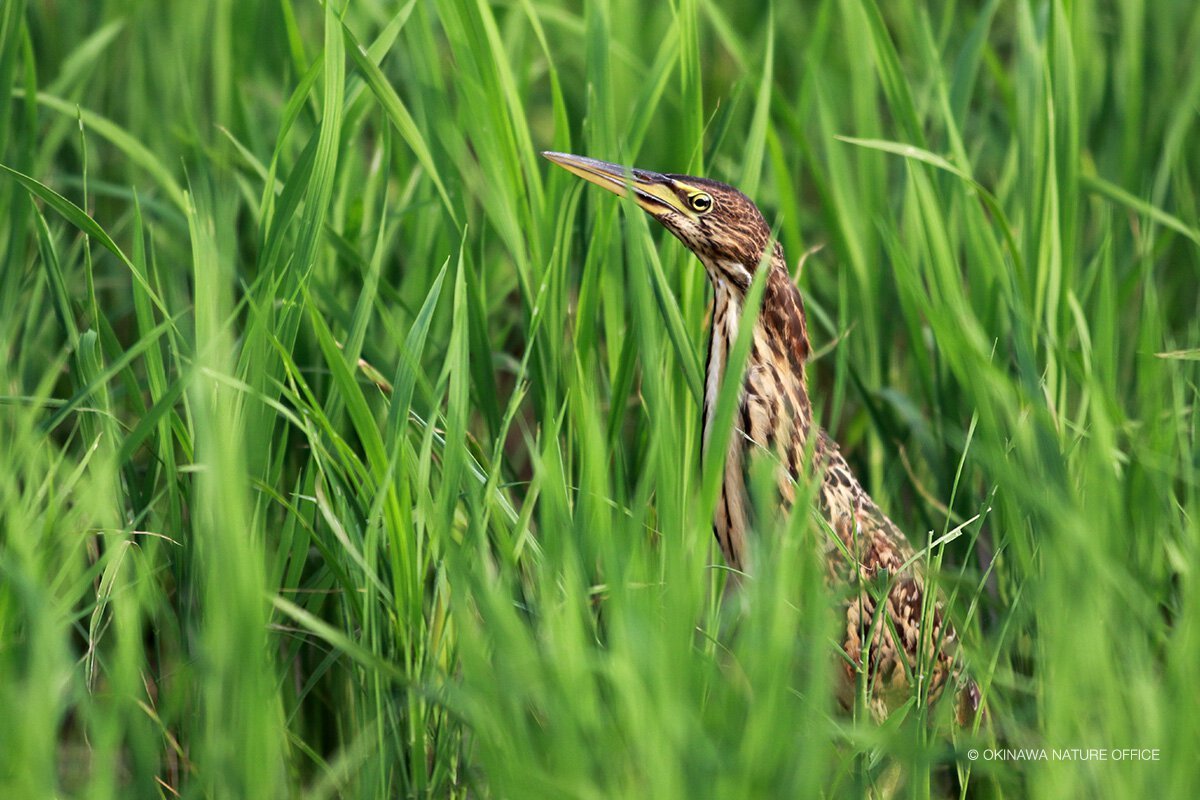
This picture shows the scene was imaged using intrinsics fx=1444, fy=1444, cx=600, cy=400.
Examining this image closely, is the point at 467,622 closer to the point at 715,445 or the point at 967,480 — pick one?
the point at 715,445

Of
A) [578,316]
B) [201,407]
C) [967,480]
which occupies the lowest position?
[967,480]

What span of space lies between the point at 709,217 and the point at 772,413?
395 millimetres

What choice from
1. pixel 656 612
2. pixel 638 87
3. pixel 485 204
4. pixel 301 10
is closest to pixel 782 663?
pixel 656 612

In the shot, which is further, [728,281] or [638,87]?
[638,87]

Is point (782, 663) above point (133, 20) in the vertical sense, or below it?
below

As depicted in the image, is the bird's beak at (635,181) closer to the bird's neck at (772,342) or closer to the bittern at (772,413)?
the bittern at (772,413)

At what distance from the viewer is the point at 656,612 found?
1922 millimetres

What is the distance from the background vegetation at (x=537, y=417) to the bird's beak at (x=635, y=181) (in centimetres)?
12

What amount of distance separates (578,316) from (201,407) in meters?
1.01

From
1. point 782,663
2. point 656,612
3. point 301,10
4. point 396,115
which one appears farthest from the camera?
point 301,10

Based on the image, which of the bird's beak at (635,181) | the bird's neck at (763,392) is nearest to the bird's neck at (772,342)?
the bird's neck at (763,392)

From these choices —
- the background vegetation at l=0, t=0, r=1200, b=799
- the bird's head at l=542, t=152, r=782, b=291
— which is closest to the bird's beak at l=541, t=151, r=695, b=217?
the bird's head at l=542, t=152, r=782, b=291

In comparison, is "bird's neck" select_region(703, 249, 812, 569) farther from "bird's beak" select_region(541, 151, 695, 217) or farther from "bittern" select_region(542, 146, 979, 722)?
"bird's beak" select_region(541, 151, 695, 217)

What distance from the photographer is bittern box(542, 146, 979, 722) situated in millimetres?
2707
